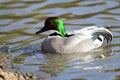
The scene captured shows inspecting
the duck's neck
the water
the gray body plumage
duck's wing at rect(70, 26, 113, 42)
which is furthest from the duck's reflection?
the duck's neck

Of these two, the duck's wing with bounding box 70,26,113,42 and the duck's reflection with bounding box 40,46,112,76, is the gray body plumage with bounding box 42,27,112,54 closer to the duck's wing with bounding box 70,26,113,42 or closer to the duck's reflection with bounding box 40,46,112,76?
the duck's wing with bounding box 70,26,113,42

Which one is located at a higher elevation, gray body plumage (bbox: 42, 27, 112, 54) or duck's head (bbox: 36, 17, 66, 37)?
duck's head (bbox: 36, 17, 66, 37)

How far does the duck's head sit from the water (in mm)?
535

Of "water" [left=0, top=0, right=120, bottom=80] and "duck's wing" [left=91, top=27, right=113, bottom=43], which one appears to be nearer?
"water" [left=0, top=0, right=120, bottom=80]

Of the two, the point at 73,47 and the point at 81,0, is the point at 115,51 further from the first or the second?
the point at 81,0

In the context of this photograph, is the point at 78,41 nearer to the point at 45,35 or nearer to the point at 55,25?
the point at 55,25

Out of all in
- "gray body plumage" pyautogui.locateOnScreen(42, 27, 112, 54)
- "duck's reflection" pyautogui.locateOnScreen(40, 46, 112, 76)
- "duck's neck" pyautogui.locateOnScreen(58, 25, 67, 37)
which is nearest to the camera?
"duck's reflection" pyautogui.locateOnScreen(40, 46, 112, 76)

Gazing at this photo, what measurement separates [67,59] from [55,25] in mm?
1258

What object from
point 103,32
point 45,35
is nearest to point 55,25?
point 45,35

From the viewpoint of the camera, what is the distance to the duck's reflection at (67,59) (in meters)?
11.0

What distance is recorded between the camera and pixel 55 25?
12.7 m

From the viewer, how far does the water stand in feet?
34.9

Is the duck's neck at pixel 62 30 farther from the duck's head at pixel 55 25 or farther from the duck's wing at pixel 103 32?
the duck's wing at pixel 103 32

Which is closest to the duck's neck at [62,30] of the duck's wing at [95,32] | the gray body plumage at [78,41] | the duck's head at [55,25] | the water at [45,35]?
the duck's head at [55,25]
